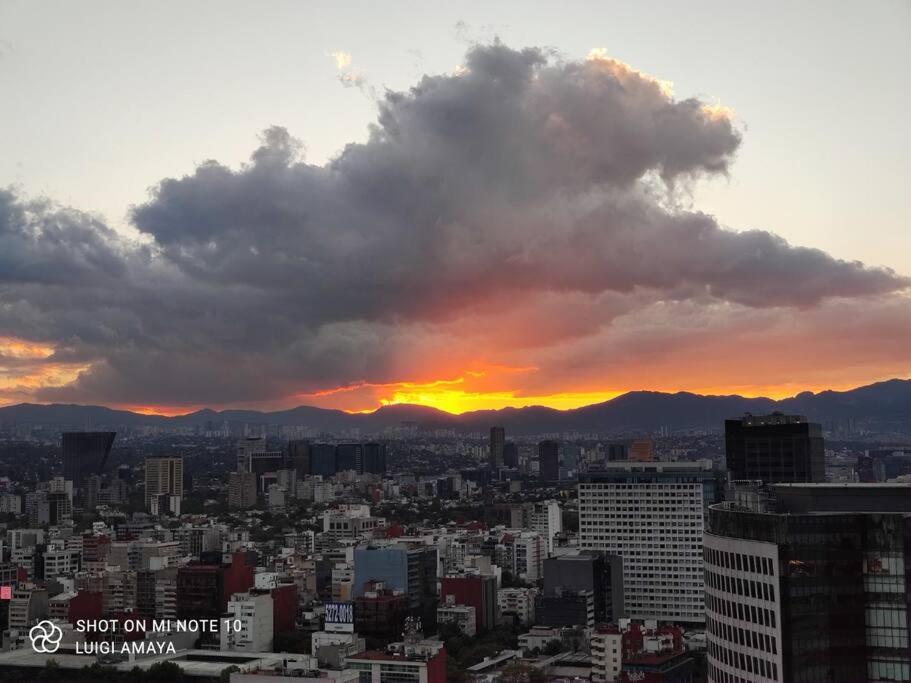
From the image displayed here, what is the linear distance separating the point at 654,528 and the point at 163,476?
66938mm

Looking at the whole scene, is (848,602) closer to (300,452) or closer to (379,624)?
(379,624)

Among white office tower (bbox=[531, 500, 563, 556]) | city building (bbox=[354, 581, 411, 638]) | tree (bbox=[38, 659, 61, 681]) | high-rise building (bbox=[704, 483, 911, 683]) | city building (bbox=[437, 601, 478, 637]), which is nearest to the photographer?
high-rise building (bbox=[704, 483, 911, 683])

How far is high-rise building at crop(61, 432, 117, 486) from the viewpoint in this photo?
115m

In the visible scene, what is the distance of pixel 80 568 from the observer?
185ft

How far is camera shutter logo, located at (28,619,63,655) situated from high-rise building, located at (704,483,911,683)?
A: 2384cm

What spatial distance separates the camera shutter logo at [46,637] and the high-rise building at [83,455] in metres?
82.1

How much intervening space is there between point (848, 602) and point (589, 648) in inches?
748

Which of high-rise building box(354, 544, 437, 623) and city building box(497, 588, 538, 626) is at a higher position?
high-rise building box(354, 544, 437, 623)

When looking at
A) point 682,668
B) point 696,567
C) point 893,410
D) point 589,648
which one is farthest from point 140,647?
point 893,410

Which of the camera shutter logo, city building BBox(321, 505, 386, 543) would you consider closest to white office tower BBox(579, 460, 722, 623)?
city building BBox(321, 505, 386, 543)

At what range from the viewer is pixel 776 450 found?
68188 mm

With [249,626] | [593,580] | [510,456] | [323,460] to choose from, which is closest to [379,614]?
[249,626]

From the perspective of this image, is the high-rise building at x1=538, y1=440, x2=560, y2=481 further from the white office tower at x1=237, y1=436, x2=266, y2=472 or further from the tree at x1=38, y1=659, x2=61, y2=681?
the tree at x1=38, y1=659, x2=61, y2=681

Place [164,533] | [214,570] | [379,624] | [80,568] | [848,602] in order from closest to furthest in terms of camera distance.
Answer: [848,602]
[379,624]
[214,570]
[80,568]
[164,533]
